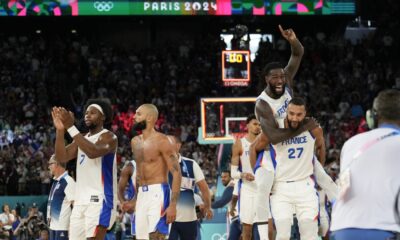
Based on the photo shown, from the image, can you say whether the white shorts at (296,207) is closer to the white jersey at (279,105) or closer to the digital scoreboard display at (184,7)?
the white jersey at (279,105)

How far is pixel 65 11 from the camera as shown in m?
26.8

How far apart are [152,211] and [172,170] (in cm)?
48

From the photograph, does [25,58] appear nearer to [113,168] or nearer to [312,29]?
[312,29]

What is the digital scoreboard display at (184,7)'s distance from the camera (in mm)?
26859

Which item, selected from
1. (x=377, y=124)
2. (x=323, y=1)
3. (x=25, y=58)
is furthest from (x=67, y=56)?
(x=377, y=124)

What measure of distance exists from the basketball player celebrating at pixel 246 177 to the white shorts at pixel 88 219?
7.65 feet

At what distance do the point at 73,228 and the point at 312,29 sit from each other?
25.4 meters

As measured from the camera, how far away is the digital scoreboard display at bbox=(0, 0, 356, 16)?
26.9 meters

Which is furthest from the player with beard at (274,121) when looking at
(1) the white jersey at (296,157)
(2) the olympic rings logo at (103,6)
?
(2) the olympic rings logo at (103,6)

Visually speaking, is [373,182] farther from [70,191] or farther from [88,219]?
[70,191]

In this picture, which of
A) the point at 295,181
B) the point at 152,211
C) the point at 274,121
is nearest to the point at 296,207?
the point at 295,181

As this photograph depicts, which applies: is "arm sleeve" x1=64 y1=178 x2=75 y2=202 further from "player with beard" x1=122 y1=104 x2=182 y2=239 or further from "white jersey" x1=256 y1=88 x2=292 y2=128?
"white jersey" x1=256 y1=88 x2=292 y2=128

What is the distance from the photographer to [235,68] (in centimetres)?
2022

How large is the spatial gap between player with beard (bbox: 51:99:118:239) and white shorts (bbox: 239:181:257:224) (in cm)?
238
